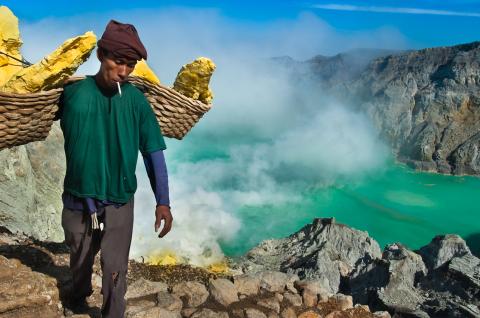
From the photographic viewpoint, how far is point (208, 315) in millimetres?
3848

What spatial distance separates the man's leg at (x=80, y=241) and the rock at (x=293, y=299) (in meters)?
1.91

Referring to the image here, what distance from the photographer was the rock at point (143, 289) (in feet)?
13.0

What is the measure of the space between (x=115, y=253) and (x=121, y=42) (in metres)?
1.21

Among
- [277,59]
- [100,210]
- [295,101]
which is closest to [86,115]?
[100,210]

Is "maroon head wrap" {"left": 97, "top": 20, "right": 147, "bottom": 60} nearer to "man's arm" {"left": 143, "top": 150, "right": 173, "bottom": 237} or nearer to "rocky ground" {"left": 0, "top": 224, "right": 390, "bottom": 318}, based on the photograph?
"man's arm" {"left": 143, "top": 150, "right": 173, "bottom": 237}

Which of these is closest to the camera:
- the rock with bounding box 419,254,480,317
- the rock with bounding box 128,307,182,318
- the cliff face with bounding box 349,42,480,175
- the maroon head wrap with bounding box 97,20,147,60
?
the maroon head wrap with bounding box 97,20,147,60

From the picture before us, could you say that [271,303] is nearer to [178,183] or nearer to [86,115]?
[86,115]

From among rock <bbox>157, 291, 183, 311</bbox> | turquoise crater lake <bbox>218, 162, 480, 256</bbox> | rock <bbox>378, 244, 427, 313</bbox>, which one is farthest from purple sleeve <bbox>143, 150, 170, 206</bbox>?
turquoise crater lake <bbox>218, 162, 480, 256</bbox>

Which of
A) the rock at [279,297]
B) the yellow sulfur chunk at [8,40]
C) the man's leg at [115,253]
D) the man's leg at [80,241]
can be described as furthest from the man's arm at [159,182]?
the rock at [279,297]

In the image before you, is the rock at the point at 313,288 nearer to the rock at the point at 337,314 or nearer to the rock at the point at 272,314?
the rock at the point at 337,314

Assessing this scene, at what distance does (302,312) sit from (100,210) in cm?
217

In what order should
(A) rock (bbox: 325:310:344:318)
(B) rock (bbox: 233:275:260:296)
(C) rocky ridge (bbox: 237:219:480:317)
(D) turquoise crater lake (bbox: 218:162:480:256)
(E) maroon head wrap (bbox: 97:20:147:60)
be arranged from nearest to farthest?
(E) maroon head wrap (bbox: 97:20:147:60) < (A) rock (bbox: 325:310:344:318) < (B) rock (bbox: 233:275:260:296) < (C) rocky ridge (bbox: 237:219:480:317) < (D) turquoise crater lake (bbox: 218:162:480:256)

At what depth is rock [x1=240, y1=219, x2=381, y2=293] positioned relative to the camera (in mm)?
10664

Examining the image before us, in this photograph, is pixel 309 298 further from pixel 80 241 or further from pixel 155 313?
pixel 80 241
